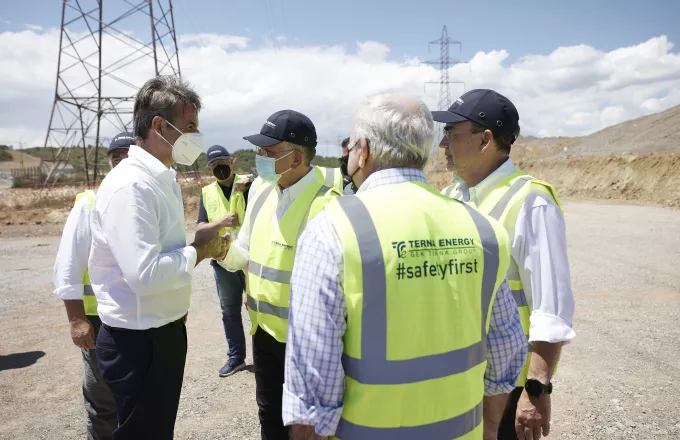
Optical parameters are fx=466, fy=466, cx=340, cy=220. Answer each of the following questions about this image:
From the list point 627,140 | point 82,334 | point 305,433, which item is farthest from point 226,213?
point 627,140

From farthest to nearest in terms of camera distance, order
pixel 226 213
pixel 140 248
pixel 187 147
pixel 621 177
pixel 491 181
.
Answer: pixel 621 177 < pixel 226 213 < pixel 187 147 < pixel 491 181 < pixel 140 248

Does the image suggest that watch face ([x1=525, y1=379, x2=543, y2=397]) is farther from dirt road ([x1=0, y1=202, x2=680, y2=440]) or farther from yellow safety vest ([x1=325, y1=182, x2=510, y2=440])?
dirt road ([x1=0, y1=202, x2=680, y2=440])

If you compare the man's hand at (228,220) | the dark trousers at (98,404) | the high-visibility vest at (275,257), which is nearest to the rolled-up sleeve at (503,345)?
the high-visibility vest at (275,257)

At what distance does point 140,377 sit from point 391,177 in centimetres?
159

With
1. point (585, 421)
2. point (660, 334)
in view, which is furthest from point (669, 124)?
point (585, 421)

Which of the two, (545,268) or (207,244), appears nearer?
(545,268)

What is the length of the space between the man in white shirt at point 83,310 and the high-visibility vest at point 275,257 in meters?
1.00

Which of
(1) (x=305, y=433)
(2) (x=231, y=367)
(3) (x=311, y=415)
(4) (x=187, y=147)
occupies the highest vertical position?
(4) (x=187, y=147)

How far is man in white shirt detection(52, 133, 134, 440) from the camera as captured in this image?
2.92 meters

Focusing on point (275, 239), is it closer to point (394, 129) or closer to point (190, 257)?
point (190, 257)

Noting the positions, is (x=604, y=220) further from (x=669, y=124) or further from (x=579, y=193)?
(x=669, y=124)

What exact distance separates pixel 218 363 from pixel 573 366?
388 centimetres

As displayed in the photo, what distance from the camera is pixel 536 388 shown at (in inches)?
83.0

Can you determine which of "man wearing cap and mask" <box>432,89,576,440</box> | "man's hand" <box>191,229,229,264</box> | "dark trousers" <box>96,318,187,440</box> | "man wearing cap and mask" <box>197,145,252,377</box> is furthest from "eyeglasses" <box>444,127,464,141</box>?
"man wearing cap and mask" <box>197,145,252,377</box>
